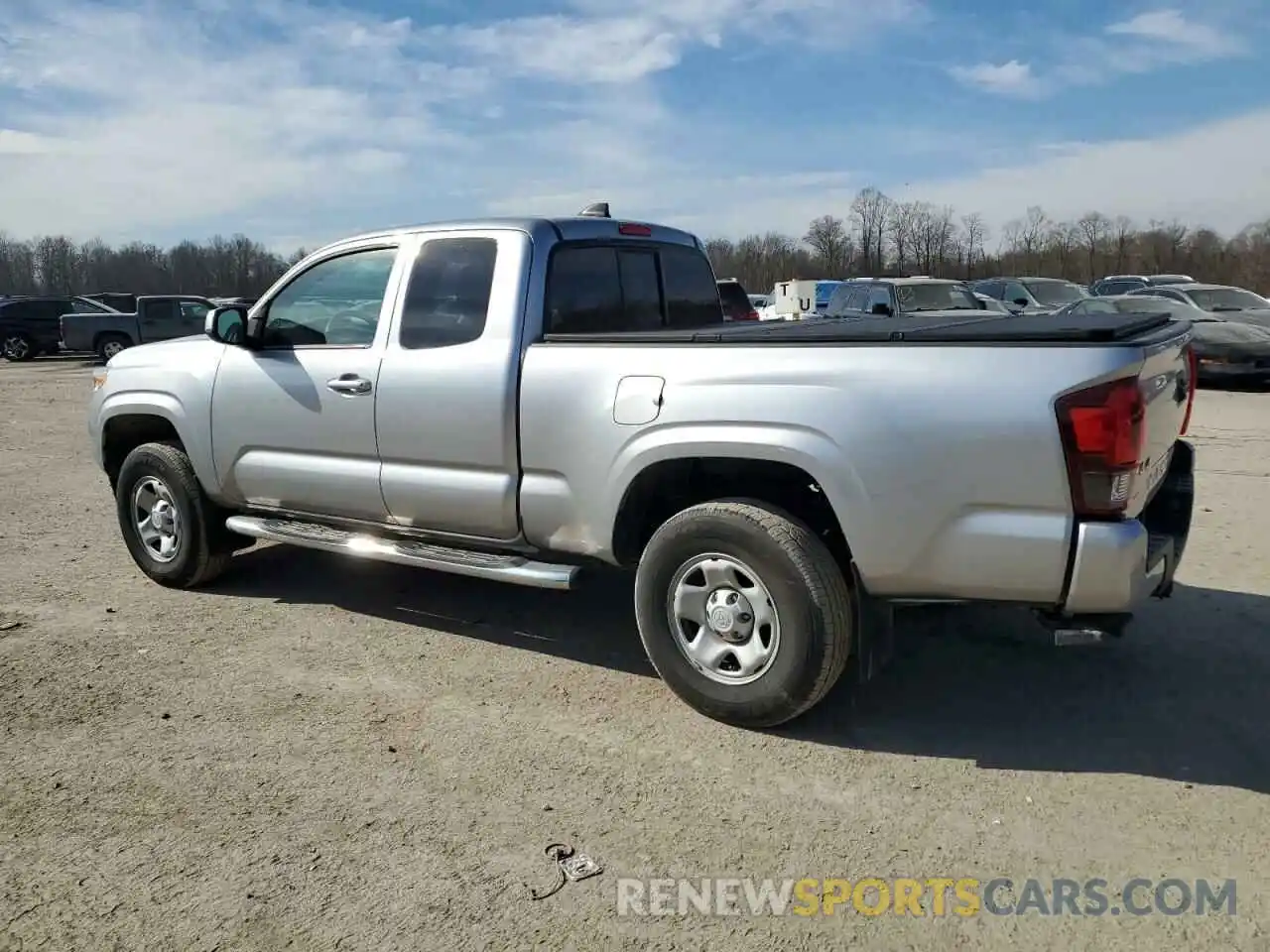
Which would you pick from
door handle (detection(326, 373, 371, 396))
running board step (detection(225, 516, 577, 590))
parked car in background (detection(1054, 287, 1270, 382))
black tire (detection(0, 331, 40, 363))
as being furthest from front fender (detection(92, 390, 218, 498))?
black tire (detection(0, 331, 40, 363))

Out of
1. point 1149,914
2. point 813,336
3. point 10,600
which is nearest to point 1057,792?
point 1149,914

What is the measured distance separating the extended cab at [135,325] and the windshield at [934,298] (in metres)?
17.1

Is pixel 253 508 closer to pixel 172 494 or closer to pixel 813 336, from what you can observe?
pixel 172 494

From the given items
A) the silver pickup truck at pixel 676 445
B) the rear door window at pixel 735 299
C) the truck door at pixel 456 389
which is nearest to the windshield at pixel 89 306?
the rear door window at pixel 735 299

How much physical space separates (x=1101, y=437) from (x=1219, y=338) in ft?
45.2

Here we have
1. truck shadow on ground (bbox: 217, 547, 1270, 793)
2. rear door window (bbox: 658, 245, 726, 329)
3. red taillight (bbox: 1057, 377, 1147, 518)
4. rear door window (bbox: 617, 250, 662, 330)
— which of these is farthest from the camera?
rear door window (bbox: 658, 245, 726, 329)

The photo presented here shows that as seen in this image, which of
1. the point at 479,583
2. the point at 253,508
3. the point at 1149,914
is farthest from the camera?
the point at 479,583

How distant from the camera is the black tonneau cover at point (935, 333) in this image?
316cm

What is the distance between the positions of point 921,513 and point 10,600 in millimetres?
5127

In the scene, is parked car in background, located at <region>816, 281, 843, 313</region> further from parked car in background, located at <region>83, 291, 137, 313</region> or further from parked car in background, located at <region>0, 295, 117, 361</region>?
parked car in background, located at <region>83, 291, 137, 313</region>

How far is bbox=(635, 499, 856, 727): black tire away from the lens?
3.56 meters

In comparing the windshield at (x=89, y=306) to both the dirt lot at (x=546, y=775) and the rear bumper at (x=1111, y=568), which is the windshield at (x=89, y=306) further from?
the rear bumper at (x=1111, y=568)

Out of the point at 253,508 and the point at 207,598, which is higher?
the point at 253,508

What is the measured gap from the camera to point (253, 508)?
5363 millimetres
